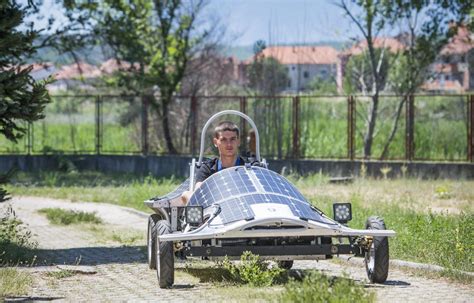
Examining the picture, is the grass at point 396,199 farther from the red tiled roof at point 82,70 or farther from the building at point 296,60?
the building at point 296,60

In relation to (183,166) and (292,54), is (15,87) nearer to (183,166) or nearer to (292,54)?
(183,166)

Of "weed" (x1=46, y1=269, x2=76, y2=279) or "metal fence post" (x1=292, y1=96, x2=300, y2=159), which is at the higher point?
"metal fence post" (x1=292, y1=96, x2=300, y2=159)

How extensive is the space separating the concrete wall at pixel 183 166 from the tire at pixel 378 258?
16.3 m

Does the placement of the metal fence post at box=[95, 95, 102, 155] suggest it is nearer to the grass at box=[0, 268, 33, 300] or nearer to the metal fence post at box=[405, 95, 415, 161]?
the metal fence post at box=[405, 95, 415, 161]

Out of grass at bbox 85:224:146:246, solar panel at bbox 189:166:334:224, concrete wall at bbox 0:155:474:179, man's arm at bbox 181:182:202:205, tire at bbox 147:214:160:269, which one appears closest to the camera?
solar panel at bbox 189:166:334:224

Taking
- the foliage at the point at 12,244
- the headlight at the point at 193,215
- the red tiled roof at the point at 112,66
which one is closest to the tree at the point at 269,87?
the red tiled roof at the point at 112,66

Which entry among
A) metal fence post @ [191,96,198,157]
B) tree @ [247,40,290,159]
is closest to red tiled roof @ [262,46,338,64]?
tree @ [247,40,290,159]

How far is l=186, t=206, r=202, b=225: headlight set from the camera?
11.1 meters

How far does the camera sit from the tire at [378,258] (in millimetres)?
11000

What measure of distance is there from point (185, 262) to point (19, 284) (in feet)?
9.32

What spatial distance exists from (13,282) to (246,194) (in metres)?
2.52

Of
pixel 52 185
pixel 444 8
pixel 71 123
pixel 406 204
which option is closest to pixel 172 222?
pixel 406 204

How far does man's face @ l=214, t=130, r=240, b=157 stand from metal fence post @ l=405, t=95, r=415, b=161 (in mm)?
18250

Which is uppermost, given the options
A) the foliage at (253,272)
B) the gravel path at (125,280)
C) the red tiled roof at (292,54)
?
the red tiled roof at (292,54)
